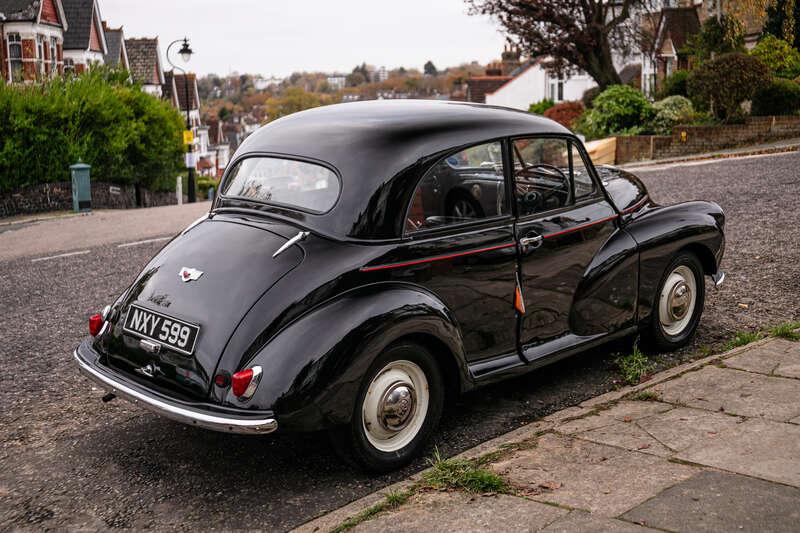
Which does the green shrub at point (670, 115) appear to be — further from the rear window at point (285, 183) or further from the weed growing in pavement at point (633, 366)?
the rear window at point (285, 183)

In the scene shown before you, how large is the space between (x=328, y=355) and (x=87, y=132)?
803 inches

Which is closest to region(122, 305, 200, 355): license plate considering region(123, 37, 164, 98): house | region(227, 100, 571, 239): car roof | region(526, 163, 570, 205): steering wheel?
region(227, 100, 571, 239): car roof

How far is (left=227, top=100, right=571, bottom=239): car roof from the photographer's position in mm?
4605

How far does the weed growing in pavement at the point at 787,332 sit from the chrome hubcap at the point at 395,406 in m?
2.97

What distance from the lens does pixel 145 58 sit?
58.0 meters

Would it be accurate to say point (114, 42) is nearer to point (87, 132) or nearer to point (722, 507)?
→ point (87, 132)

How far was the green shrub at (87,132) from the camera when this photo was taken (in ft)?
66.4

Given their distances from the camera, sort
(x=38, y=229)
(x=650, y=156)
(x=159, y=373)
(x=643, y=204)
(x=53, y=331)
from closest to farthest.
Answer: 1. (x=159, y=373)
2. (x=643, y=204)
3. (x=53, y=331)
4. (x=38, y=229)
5. (x=650, y=156)

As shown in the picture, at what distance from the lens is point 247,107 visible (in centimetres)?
13375

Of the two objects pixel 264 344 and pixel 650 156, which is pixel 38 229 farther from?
Result: pixel 650 156

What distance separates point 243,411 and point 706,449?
7.21 feet

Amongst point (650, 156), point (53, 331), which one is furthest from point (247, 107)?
point (53, 331)

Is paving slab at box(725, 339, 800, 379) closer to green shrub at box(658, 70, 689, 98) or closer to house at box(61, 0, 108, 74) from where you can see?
green shrub at box(658, 70, 689, 98)

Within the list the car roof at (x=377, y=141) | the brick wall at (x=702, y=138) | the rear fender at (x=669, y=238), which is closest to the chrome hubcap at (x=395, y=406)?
the car roof at (x=377, y=141)
